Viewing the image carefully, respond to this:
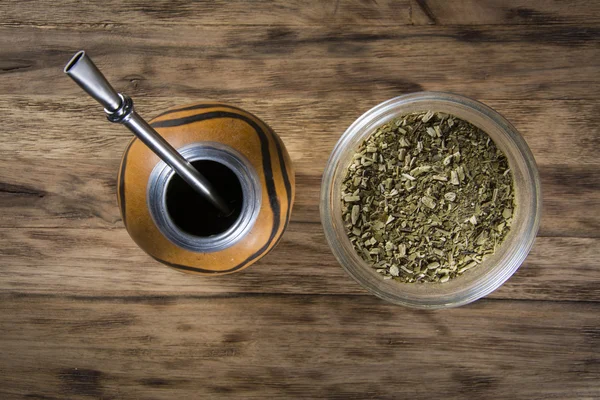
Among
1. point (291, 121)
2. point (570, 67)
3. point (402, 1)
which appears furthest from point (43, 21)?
point (570, 67)

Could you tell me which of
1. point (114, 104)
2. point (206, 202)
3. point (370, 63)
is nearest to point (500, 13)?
point (370, 63)

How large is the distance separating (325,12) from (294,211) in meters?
0.33

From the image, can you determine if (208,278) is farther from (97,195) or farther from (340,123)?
(340,123)

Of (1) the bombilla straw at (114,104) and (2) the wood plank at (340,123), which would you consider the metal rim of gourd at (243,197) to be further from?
(2) the wood plank at (340,123)

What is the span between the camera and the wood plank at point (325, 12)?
923mm

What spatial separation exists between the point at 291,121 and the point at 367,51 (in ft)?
0.56

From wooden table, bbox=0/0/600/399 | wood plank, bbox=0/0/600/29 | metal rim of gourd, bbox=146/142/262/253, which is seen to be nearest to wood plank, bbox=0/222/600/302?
wooden table, bbox=0/0/600/399

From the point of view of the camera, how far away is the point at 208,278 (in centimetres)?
94

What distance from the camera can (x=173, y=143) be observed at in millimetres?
669

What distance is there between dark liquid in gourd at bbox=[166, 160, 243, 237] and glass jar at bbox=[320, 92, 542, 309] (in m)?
0.14

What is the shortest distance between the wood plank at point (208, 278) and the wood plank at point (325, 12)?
1.14 feet

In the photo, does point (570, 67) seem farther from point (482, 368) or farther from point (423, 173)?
A: point (482, 368)

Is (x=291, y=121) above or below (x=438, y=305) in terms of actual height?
above

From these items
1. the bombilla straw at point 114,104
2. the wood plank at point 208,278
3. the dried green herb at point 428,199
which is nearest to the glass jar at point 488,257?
the dried green herb at point 428,199
